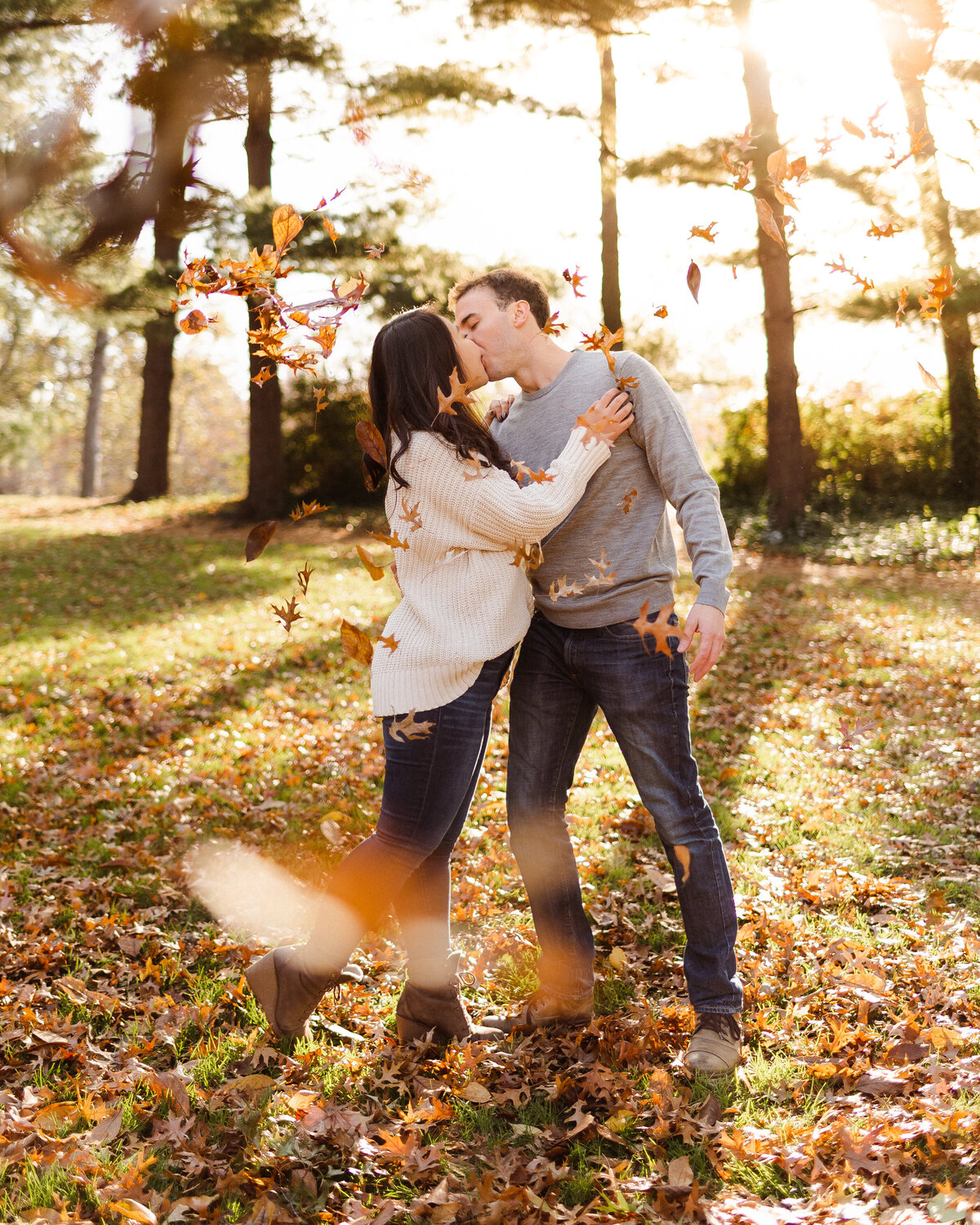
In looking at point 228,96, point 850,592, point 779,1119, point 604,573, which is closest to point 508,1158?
point 779,1119

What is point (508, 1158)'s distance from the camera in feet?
7.63

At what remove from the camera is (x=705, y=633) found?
2398mm

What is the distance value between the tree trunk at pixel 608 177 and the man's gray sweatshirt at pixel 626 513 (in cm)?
1195

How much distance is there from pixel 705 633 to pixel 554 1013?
1.37 metres

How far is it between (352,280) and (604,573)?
1.03m

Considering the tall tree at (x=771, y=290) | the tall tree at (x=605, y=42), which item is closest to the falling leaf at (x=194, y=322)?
the tall tree at (x=605, y=42)

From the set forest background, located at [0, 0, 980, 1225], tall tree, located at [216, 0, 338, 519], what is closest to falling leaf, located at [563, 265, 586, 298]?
forest background, located at [0, 0, 980, 1225]

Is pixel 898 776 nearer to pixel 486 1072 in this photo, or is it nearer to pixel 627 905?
pixel 627 905

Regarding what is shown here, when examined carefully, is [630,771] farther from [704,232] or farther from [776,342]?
[776,342]

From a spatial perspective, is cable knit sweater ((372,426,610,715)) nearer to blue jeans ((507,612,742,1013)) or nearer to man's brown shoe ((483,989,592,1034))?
blue jeans ((507,612,742,1013))

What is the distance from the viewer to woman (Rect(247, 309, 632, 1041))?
2410 millimetres

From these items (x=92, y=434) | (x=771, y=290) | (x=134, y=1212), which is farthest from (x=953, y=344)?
(x=92, y=434)

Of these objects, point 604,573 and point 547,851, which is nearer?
point 604,573

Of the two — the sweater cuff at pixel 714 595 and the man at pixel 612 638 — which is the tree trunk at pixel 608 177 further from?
the sweater cuff at pixel 714 595
